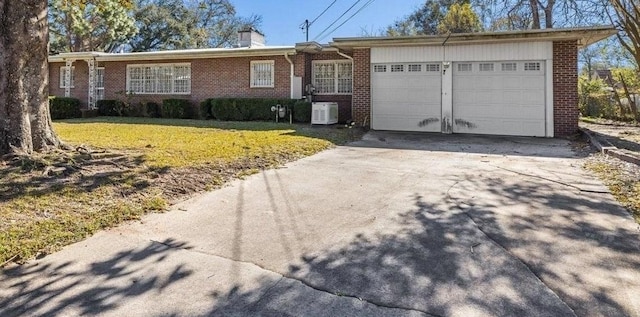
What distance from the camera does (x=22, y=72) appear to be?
6102mm

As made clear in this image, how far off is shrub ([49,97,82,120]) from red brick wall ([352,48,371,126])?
12.1 m

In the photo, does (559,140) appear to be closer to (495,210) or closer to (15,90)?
(495,210)

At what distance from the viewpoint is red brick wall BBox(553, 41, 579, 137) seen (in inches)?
463

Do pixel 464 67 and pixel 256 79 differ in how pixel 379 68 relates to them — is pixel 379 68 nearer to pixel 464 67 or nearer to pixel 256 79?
pixel 464 67

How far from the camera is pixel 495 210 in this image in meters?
4.87

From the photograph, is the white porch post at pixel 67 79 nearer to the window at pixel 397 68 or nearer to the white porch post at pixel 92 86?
the white porch post at pixel 92 86

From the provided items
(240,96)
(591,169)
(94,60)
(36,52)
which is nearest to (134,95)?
(94,60)

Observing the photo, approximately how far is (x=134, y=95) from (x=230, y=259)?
57.3 ft

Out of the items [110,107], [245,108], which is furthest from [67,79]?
[245,108]

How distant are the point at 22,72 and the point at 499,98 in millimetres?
11096

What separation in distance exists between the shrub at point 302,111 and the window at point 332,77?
130 centimetres

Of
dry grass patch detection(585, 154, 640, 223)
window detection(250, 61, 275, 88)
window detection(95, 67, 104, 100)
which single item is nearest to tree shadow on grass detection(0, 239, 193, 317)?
dry grass patch detection(585, 154, 640, 223)

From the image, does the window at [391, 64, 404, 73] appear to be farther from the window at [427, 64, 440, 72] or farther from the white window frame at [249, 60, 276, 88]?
the white window frame at [249, 60, 276, 88]

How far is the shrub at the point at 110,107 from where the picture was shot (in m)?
18.8
